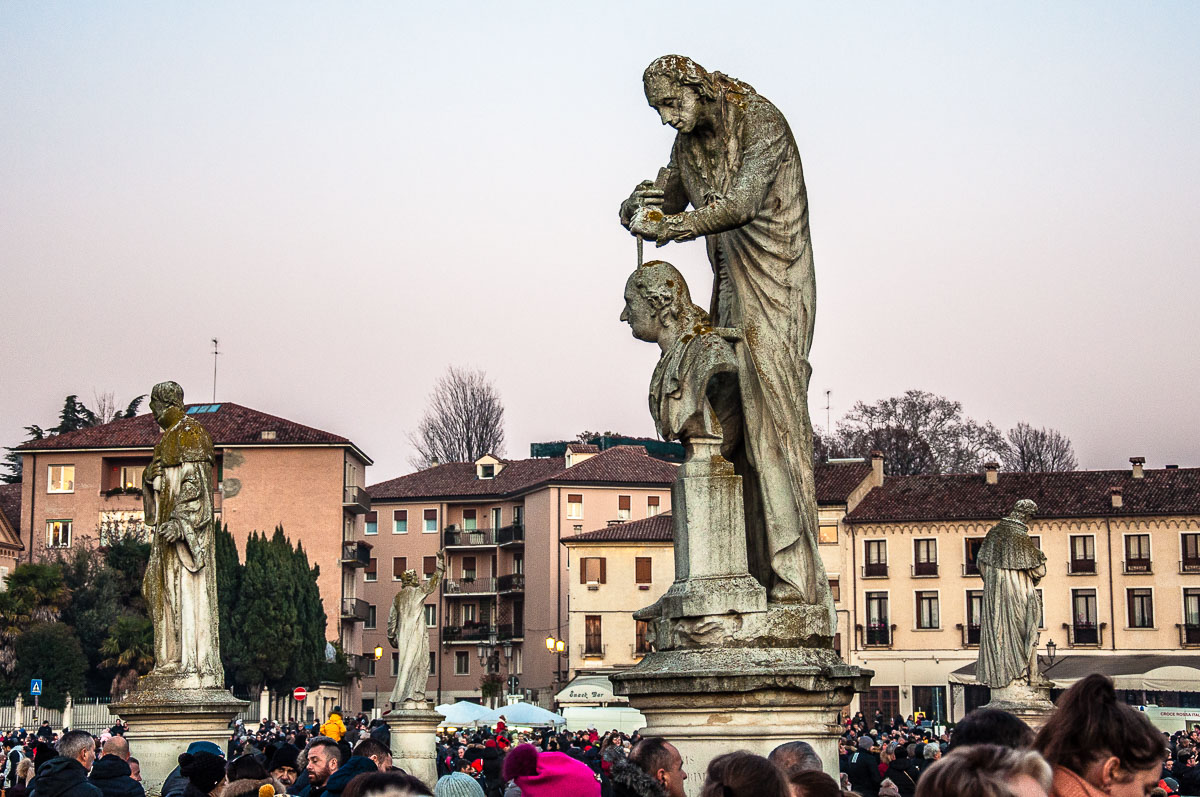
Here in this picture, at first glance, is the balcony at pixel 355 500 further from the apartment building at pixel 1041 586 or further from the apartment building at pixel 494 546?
the apartment building at pixel 1041 586

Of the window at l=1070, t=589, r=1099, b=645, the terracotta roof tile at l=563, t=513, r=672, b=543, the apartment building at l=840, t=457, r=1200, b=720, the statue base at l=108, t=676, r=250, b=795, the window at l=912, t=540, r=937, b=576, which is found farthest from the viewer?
the terracotta roof tile at l=563, t=513, r=672, b=543

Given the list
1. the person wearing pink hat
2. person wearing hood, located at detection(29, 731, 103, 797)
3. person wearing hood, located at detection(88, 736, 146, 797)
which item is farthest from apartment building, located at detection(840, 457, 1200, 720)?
the person wearing pink hat

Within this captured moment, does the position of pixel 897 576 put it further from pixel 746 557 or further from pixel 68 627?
pixel 746 557

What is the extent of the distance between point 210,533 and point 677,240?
6.28 metres

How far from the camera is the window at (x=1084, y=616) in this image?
71938 mm

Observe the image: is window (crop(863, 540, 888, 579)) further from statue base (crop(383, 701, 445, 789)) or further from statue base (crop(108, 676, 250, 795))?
statue base (crop(108, 676, 250, 795))

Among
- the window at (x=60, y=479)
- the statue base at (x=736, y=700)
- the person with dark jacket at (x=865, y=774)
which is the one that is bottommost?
the person with dark jacket at (x=865, y=774)

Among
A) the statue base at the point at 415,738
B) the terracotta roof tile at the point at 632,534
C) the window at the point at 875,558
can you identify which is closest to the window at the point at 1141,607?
the window at the point at 875,558

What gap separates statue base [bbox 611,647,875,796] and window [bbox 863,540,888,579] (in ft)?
234

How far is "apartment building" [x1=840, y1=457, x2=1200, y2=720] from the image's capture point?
2817 inches

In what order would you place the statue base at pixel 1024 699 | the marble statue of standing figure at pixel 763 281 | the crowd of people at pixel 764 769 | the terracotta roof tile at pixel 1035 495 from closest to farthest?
1. the crowd of people at pixel 764 769
2. the marble statue of standing figure at pixel 763 281
3. the statue base at pixel 1024 699
4. the terracotta roof tile at pixel 1035 495

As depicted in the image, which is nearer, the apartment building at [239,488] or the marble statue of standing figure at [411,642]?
the marble statue of standing figure at [411,642]

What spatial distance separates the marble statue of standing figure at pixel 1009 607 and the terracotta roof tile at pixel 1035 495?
5629 centimetres

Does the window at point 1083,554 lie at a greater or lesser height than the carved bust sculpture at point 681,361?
greater
